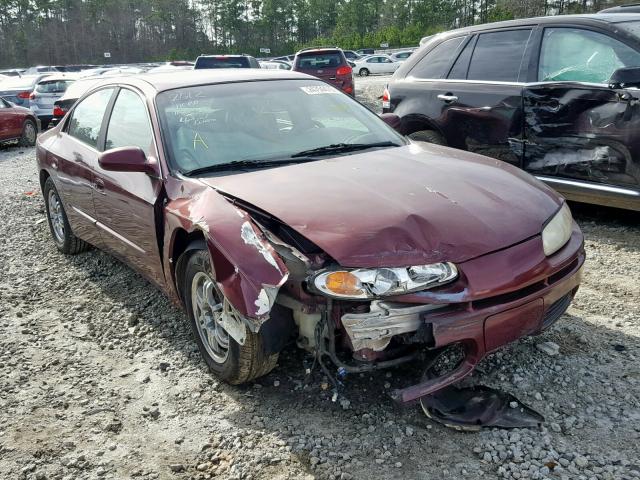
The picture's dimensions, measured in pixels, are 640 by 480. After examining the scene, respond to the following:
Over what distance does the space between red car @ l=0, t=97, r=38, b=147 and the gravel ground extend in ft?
35.9

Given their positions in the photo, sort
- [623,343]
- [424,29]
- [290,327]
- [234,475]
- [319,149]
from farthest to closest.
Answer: [424,29] < [319,149] < [623,343] < [290,327] < [234,475]

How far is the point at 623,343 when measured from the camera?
3.34 meters

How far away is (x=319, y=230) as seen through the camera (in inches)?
104

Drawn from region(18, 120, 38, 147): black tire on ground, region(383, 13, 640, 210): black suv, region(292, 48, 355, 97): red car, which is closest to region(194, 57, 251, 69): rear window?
region(292, 48, 355, 97): red car

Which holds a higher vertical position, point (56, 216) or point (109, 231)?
point (109, 231)

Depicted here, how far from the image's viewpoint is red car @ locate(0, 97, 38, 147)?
531 inches

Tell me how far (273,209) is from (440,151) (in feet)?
4.73

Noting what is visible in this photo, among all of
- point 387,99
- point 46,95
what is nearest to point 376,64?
point 46,95

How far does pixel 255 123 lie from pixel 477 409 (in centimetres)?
209

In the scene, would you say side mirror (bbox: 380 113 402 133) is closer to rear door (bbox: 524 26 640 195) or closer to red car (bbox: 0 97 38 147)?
rear door (bbox: 524 26 640 195)

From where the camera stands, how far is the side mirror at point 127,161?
3.40 m

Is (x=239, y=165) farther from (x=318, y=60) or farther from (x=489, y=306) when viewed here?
(x=318, y=60)

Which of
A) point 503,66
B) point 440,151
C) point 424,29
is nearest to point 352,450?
point 440,151

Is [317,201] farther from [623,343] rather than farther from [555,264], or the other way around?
[623,343]
